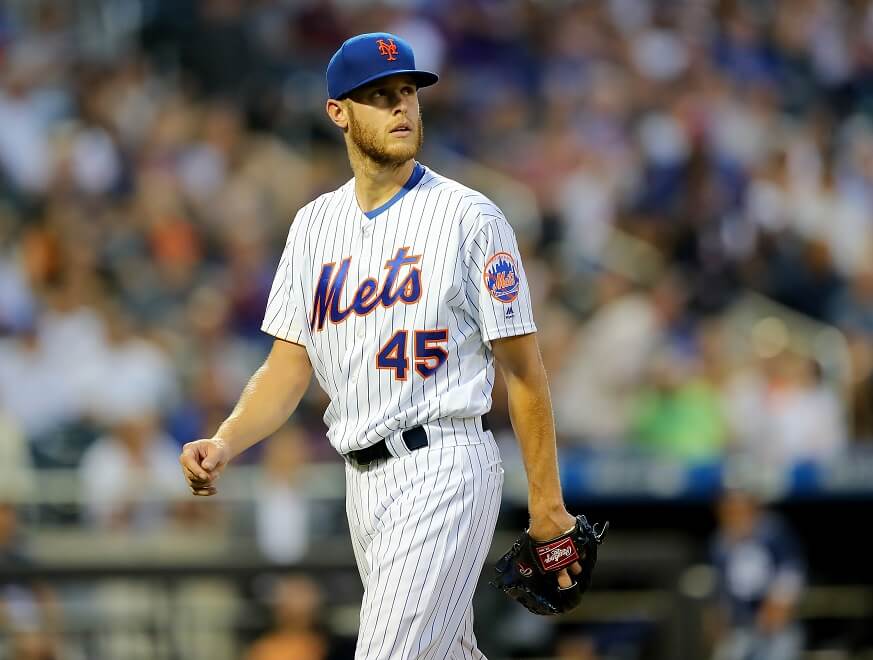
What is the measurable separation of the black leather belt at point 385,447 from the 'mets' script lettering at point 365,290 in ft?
1.05

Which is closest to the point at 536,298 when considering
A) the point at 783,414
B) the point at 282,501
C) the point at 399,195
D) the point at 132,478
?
the point at 783,414

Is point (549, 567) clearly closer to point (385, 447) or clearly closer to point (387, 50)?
point (385, 447)

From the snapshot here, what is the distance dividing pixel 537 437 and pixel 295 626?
301 centimetres

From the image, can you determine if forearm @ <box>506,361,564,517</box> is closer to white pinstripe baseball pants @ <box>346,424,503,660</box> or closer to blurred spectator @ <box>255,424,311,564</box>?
white pinstripe baseball pants @ <box>346,424,503,660</box>

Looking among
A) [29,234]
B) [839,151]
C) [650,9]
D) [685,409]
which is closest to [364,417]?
[685,409]

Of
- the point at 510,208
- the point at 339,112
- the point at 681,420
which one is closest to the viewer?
the point at 339,112

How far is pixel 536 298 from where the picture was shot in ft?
31.3

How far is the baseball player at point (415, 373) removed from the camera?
3.66 metres

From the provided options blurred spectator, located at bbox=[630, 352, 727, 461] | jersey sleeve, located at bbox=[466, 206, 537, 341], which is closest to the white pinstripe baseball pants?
jersey sleeve, located at bbox=[466, 206, 537, 341]

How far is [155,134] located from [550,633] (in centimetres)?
516

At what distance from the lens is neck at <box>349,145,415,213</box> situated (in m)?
3.85

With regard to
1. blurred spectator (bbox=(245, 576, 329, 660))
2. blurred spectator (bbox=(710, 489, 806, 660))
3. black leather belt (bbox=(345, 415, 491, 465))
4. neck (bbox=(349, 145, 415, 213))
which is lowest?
blurred spectator (bbox=(710, 489, 806, 660))

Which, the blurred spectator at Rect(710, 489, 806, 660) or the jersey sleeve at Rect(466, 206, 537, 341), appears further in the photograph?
the blurred spectator at Rect(710, 489, 806, 660)

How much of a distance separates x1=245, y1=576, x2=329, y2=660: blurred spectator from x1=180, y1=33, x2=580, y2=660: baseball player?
241 centimetres
